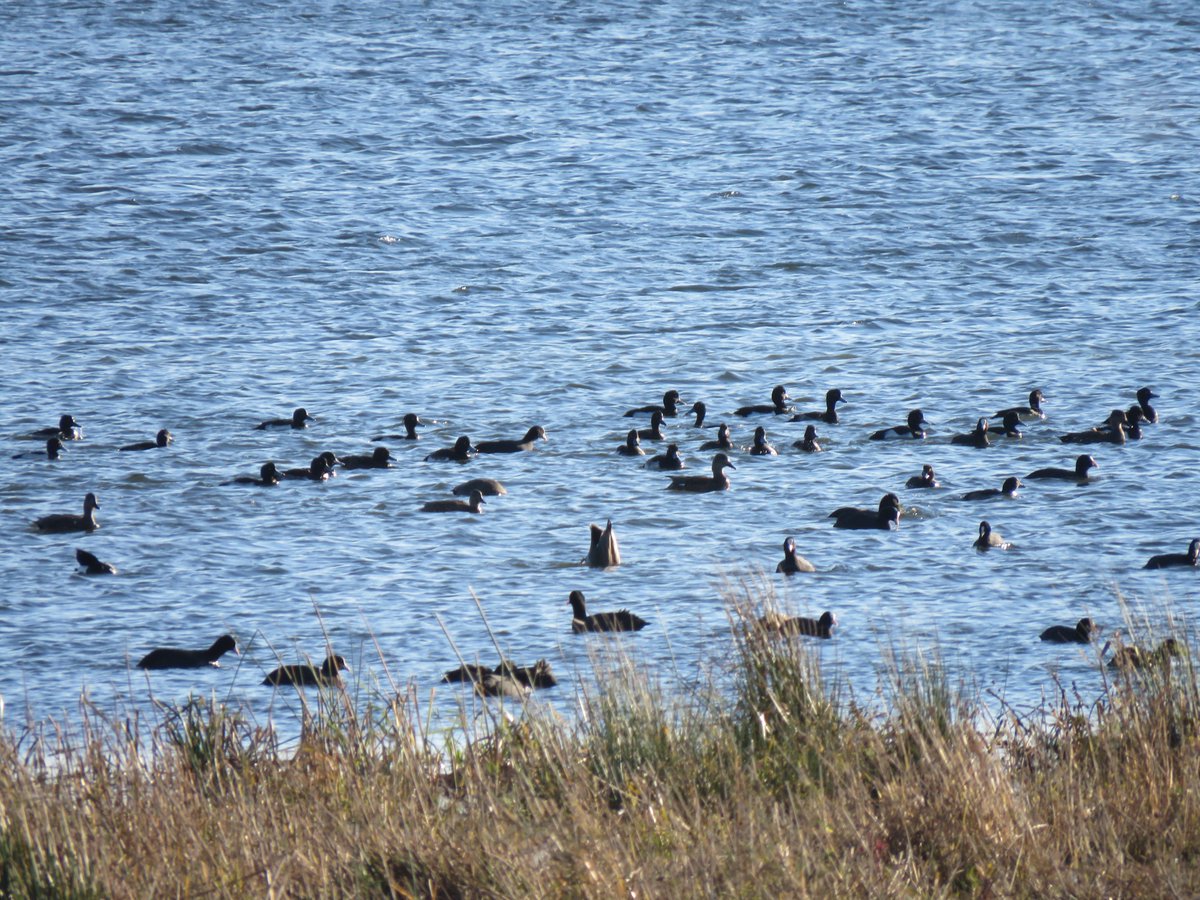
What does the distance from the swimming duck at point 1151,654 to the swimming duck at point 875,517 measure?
30.0 ft

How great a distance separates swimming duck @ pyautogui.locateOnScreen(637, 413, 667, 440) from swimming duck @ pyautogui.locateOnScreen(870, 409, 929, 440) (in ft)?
9.31

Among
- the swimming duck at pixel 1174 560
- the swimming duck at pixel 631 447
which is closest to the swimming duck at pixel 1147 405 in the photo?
the swimming duck at pixel 631 447

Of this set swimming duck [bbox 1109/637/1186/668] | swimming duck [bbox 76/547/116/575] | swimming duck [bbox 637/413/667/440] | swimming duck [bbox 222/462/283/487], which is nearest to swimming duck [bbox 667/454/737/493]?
swimming duck [bbox 637/413/667/440]

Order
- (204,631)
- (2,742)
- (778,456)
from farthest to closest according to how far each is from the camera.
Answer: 1. (778,456)
2. (204,631)
3. (2,742)

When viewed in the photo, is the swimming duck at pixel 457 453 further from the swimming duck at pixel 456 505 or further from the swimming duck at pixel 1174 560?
the swimming duck at pixel 1174 560

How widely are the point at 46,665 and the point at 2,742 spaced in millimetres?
6399

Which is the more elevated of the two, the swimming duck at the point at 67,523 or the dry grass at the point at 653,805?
the dry grass at the point at 653,805

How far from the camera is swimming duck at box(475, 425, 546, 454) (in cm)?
2325

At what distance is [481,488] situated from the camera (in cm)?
2098

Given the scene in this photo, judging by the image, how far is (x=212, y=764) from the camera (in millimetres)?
8852

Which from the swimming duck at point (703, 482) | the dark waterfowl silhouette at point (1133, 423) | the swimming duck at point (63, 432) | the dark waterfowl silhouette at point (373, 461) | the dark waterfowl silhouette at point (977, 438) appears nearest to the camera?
the swimming duck at point (703, 482)

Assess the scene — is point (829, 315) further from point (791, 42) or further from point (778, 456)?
point (791, 42)

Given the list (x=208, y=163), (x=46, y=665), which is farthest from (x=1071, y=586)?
(x=208, y=163)

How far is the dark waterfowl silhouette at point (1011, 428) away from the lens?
23.7 m
